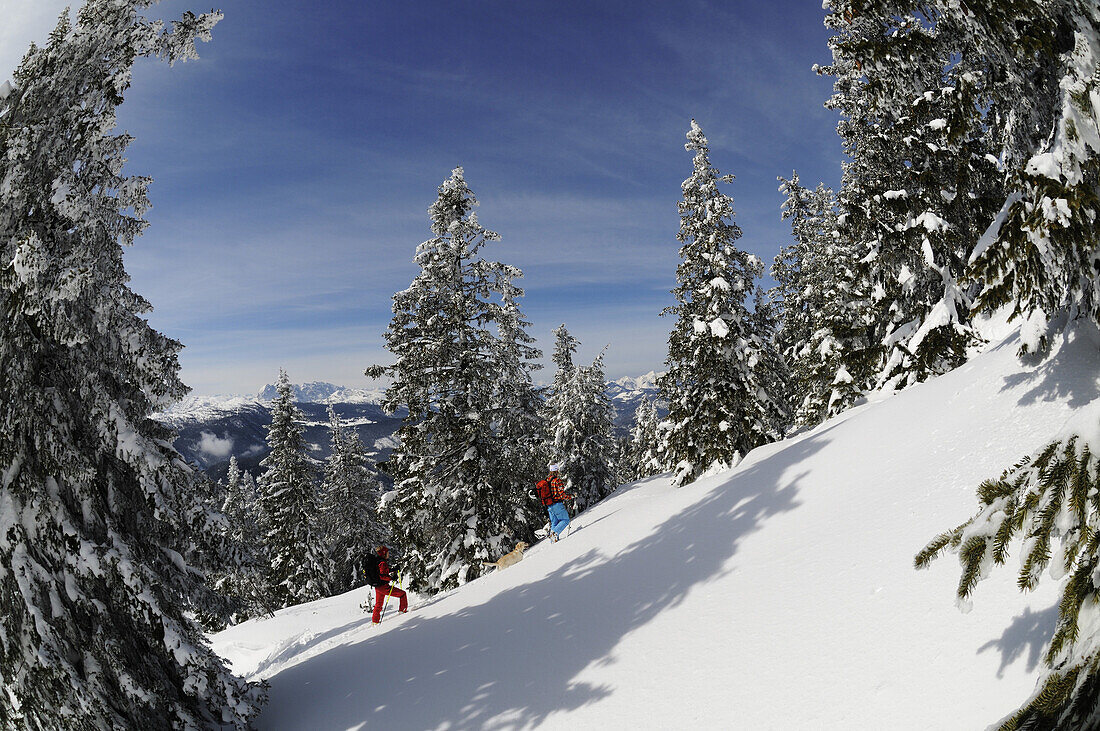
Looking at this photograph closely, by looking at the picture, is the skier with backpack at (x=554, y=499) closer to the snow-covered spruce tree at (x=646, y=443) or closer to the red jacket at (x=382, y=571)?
the red jacket at (x=382, y=571)

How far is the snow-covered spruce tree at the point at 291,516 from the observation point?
32531 millimetres

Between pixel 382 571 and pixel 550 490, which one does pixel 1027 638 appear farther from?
pixel 382 571

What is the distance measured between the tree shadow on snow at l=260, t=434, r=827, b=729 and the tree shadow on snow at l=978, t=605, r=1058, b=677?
2.57m

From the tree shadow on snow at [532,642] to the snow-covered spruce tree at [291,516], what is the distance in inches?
969

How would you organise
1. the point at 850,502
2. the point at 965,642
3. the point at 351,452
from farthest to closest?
the point at 351,452, the point at 850,502, the point at 965,642

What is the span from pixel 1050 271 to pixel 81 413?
1028 cm

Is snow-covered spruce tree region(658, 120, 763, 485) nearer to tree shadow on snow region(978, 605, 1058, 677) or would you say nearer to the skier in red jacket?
the skier in red jacket

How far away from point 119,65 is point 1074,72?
31.0 ft

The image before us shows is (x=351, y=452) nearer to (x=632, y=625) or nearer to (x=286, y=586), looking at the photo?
(x=286, y=586)

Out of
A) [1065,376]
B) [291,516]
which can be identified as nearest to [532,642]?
[1065,376]

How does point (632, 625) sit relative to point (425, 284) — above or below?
below

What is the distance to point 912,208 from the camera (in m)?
14.0

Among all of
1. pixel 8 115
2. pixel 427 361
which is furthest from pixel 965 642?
pixel 427 361

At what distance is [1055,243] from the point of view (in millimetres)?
3447
